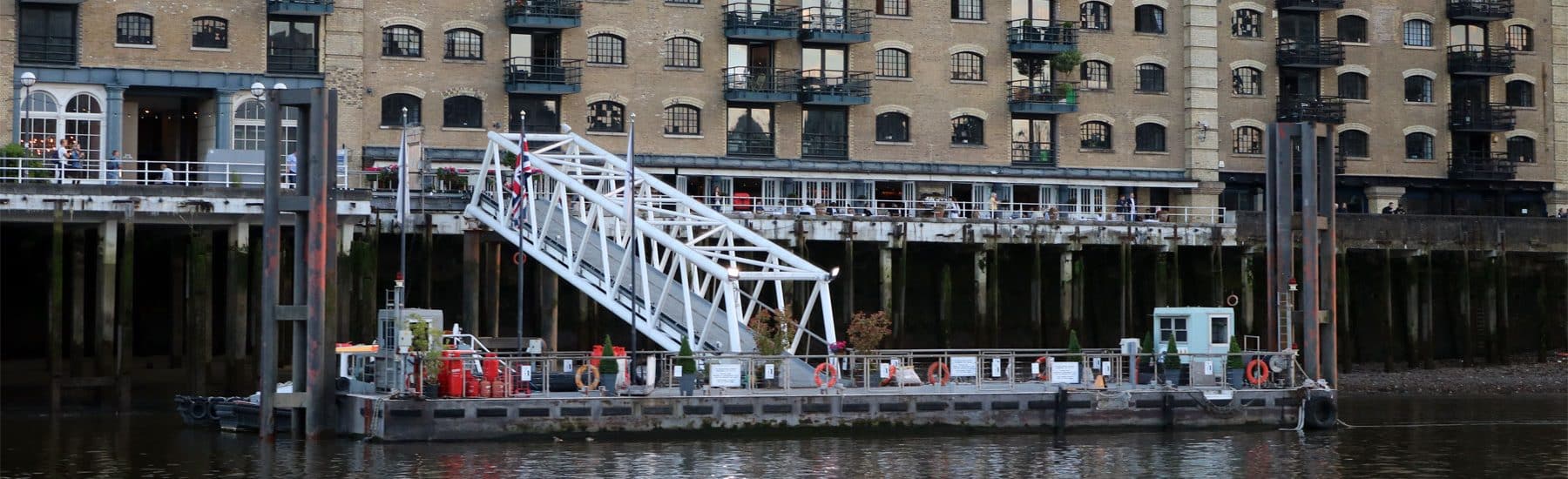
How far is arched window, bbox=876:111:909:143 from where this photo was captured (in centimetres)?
7706

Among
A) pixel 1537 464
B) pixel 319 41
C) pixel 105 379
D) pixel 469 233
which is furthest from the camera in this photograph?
pixel 319 41

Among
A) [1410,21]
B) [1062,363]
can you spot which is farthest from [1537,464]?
[1410,21]

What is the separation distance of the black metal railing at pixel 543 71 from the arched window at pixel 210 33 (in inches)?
343

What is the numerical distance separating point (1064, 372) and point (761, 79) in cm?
2842

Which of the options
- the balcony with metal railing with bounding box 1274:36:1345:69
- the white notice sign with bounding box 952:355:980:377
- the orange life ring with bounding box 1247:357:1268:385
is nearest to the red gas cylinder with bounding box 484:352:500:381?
the white notice sign with bounding box 952:355:980:377

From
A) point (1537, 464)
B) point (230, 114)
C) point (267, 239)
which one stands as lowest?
point (1537, 464)

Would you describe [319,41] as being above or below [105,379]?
above

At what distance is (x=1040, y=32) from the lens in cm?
7831

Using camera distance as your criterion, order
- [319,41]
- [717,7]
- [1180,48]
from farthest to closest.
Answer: [1180,48], [717,7], [319,41]

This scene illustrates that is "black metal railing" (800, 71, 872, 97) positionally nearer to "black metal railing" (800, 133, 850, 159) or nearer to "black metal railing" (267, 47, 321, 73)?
"black metal railing" (800, 133, 850, 159)

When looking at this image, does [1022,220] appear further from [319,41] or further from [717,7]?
[319,41]

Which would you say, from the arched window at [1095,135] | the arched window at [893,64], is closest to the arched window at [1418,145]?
the arched window at [1095,135]

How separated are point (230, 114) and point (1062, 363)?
101ft

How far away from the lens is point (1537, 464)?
141ft
